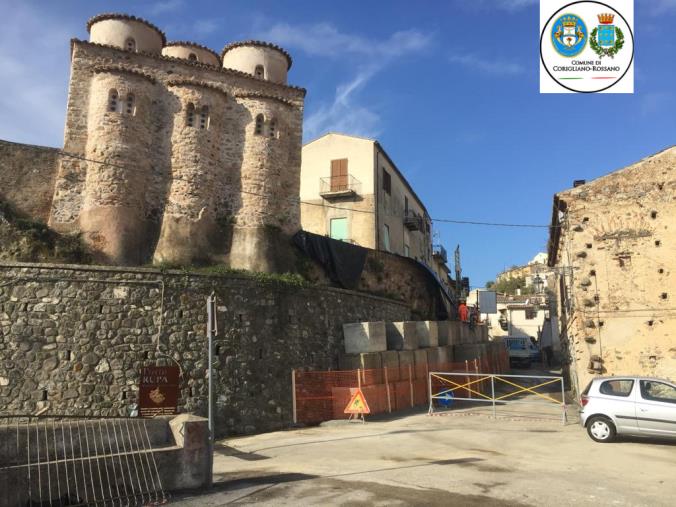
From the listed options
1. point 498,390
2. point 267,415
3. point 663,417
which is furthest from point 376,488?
point 498,390

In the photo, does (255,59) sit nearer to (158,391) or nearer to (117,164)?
(117,164)

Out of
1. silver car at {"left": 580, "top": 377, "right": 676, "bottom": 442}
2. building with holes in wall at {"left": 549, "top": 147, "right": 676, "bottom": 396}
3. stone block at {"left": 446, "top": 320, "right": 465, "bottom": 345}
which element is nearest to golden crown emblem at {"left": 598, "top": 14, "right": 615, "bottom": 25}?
building with holes in wall at {"left": 549, "top": 147, "right": 676, "bottom": 396}

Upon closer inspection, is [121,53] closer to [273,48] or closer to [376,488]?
[273,48]

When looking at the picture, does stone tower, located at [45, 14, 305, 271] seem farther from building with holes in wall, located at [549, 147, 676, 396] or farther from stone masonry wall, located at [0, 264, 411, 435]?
building with holes in wall, located at [549, 147, 676, 396]

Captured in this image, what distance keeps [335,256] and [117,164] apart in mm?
8046

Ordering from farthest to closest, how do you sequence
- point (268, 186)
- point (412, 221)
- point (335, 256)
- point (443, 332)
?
point (412, 221)
point (443, 332)
point (335, 256)
point (268, 186)

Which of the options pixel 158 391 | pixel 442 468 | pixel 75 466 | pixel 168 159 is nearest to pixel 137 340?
pixel 158 391

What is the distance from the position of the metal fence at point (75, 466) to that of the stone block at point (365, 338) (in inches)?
395

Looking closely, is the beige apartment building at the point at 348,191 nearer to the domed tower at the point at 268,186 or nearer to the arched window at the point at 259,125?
the domed tower at the point at 268,186

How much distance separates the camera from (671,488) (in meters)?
7.12

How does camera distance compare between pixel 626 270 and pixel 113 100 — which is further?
pixel 113 100

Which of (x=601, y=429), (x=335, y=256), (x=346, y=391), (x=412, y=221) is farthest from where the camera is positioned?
(x=412, y=221)

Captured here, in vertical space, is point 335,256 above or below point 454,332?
above

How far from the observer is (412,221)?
31.5 m
